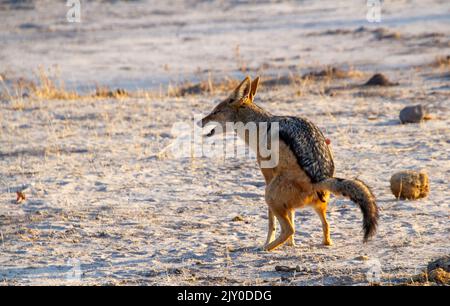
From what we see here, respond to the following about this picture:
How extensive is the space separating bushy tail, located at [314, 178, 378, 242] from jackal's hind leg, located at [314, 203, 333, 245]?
37cm

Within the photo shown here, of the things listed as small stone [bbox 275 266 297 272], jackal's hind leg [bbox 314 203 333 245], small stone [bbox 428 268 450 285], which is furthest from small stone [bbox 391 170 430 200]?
small stone [bbox 428 268 450 285]

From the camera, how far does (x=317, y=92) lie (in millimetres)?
14570

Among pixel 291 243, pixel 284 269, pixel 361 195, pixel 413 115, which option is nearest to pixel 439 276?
A: pixel 361 195

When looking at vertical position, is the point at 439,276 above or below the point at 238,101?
below

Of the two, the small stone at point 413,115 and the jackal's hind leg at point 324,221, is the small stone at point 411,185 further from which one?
the small stone at point 413,115

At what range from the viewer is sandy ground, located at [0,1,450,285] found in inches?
264

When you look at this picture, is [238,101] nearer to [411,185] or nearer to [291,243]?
[291,243]

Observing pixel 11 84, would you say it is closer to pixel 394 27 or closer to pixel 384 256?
pixel 394 27

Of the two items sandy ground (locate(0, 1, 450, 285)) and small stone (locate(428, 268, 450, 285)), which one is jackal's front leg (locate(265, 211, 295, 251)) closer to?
sandy ground (locate(0, 1, 450, 285))

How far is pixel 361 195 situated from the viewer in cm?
640

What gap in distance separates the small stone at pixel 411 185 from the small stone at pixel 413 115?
3521 mm

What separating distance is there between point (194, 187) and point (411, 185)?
223cm

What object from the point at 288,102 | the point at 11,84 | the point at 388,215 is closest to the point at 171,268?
the point at 388,215

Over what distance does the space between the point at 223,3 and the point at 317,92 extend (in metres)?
15.4
